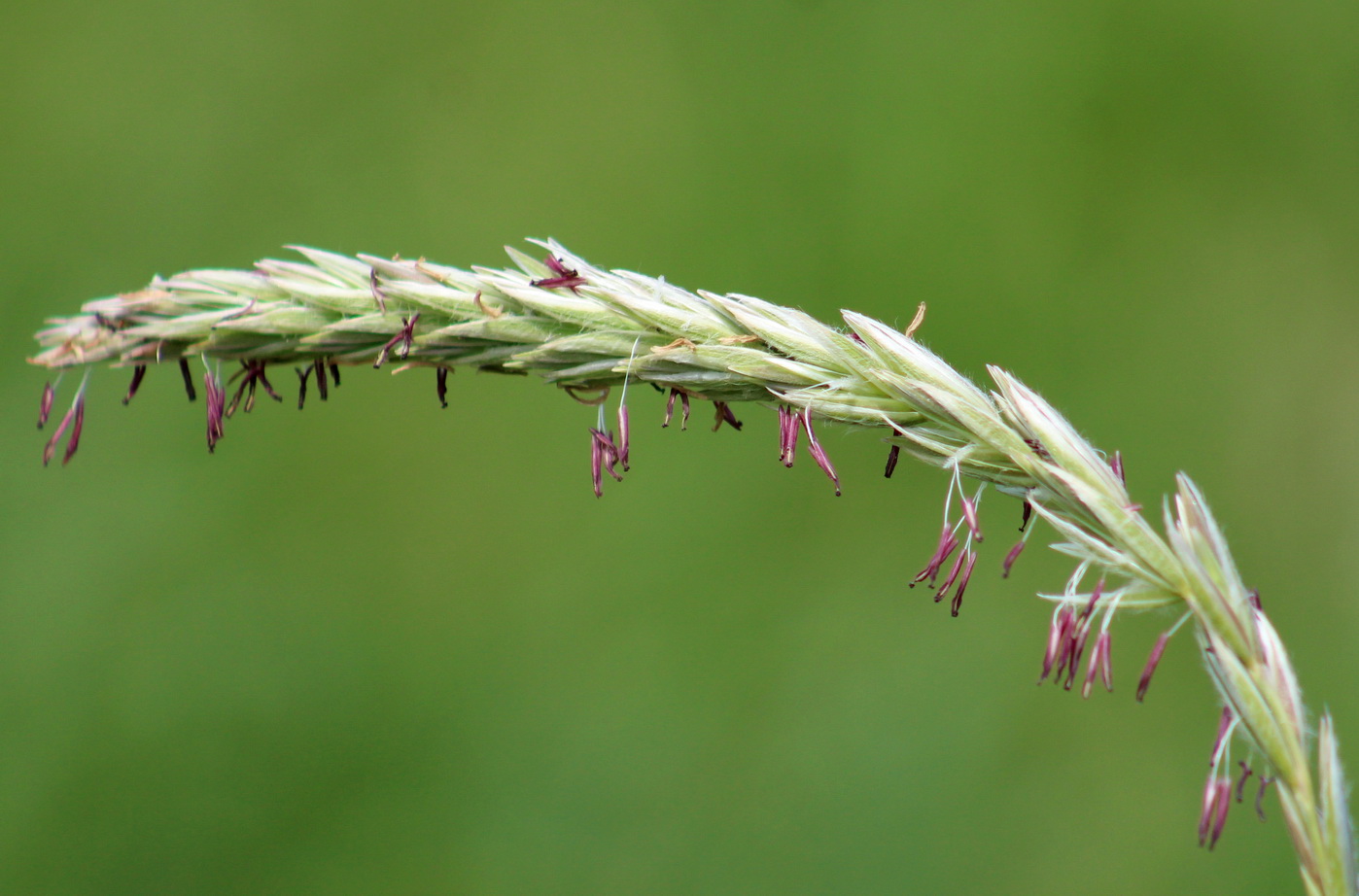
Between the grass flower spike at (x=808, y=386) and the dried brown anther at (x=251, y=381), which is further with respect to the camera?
the dried brown anther at (x=251, y=381)

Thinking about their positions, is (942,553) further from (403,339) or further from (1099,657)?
(403,339)

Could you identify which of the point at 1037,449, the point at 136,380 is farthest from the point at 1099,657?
the point at 136,380

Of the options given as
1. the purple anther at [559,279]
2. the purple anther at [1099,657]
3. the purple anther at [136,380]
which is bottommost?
the purple anther at [1099,657]

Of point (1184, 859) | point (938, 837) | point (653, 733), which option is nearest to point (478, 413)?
point (653, 733)

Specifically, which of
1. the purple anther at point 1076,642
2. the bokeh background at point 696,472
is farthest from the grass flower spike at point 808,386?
the bokeh background at point 696,472

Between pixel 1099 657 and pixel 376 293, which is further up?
pixel 376 293

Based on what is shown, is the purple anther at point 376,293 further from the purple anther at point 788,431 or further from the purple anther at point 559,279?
the purple anther at point 788,431

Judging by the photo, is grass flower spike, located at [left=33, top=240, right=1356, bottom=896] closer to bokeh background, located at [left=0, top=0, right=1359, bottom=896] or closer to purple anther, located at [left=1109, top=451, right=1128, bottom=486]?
purple anther, located at [left=1109, top=451, right=1128, bottom=486]

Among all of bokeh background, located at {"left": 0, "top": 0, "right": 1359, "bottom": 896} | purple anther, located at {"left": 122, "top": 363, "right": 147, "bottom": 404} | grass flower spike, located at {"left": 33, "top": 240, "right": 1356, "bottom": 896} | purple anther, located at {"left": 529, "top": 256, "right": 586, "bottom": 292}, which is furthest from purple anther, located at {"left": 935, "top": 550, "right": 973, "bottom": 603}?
bokeh background, located at {"left": 0, "top": 0, "right": 1359, "bottom": 896}
